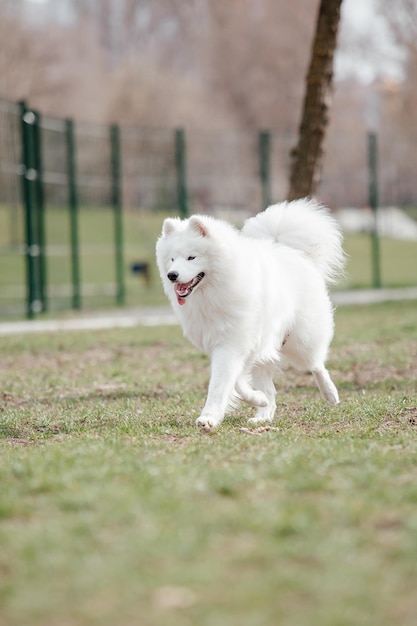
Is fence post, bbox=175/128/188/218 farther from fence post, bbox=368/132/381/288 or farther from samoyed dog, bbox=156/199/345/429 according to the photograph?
samoyed dog, bbox=156/199/345/429

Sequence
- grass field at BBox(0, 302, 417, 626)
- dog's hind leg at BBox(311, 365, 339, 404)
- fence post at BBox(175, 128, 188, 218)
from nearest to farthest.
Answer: grass field at BBox(0, 302, 417, 626)
dog's hind leg at BBox(311, 365, 339, 404)
fence post at BBox(175, 128, 188, 218)

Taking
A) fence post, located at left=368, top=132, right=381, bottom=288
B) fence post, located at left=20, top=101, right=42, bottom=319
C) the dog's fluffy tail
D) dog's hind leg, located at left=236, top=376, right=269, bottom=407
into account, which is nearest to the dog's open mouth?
dog's hind leg, located at left=236, top=376, right=269, bottom=407

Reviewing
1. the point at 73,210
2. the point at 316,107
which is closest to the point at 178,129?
the point at 73,210

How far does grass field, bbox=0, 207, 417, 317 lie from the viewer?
56.9 ft

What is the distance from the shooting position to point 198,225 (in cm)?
678

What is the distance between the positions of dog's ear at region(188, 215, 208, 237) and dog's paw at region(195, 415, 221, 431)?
1163 millimetres

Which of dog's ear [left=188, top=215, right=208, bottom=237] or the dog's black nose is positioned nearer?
the dog's black nose

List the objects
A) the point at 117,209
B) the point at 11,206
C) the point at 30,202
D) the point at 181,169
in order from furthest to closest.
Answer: the point at 181,169 < the point at 117,209 < the point at 11,206 < the point at 30,202

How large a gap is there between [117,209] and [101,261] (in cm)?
197

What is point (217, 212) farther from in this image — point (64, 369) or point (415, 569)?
point (415, 569)

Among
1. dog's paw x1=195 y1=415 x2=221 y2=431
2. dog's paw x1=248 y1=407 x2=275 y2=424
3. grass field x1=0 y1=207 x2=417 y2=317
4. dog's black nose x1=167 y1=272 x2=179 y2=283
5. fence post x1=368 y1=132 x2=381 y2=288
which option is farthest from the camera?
fence post x1=368 y1=132 x2=381 y2=288

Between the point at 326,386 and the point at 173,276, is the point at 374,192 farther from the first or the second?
the point at 173,276

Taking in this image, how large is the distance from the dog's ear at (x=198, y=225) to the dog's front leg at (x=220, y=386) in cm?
75

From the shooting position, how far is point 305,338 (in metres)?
7.58
